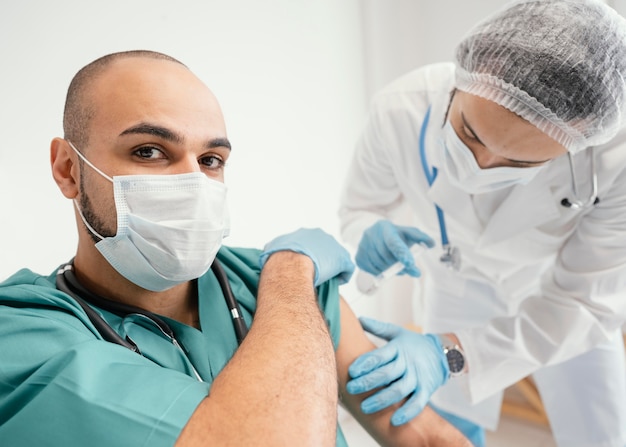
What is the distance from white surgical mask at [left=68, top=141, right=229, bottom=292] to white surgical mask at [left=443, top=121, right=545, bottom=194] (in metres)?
0.68

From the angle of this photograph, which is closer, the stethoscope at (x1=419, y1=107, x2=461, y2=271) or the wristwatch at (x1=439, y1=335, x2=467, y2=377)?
the wristwatch at (x1=439, y1=335, x2=467, y2=377)

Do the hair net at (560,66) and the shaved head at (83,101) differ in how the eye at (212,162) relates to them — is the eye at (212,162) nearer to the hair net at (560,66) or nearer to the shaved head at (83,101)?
the shaved head at (83,101)

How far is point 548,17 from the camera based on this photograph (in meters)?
1.19

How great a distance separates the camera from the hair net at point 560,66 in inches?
46.0

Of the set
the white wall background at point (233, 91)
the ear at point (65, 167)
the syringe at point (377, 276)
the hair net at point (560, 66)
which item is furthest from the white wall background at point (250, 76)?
the hair net at point (560, 66)

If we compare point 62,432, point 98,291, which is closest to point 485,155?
point 98,291

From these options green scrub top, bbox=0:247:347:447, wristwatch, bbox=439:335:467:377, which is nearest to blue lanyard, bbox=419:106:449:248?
wristwatch, bbox=439:335:467:377

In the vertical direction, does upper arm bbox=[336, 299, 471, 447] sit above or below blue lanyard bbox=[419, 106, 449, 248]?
below

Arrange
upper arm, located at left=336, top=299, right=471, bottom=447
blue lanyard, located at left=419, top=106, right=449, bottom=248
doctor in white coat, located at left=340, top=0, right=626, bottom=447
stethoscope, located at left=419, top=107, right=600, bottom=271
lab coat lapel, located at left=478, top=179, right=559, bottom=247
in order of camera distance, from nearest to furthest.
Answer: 1. doctor in white coat, located at left=340, top=0, right=626, bottom=447
2. upper arm, located at left=336, top=299, right=471, bottom=447
3. stethoscope, located at left=419, top=107, right=600, bottom=271
4. lab coat lapel, located at left=478, top=179, right=559, bottom=247
5. blue lanyard, located at left=419, top=106, right=449, bottom=248

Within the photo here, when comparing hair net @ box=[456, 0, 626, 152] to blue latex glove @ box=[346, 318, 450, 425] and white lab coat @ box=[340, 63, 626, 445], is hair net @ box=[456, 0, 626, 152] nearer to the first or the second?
white lab coat @ box=[340, 63, 626, 445]

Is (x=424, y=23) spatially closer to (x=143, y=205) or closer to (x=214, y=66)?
(x=214, y=66)

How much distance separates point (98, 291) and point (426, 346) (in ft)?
2.77

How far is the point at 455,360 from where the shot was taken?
1574mm

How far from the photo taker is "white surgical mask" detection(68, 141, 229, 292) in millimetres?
1016
